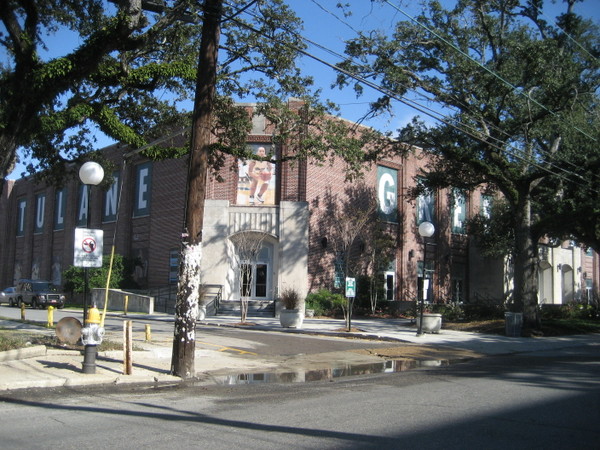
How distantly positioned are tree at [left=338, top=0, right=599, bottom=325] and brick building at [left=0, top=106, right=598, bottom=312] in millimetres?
4527

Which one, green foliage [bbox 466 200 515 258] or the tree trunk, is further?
green foliage [bbox 466 200 515 258]

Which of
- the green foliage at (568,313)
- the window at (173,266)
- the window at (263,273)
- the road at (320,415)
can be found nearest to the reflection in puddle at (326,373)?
the road at (320,415)

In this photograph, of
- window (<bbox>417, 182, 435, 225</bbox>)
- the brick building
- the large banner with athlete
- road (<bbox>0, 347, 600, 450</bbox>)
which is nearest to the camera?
road (<bbox>0, 347, 600, 450</bbox>)

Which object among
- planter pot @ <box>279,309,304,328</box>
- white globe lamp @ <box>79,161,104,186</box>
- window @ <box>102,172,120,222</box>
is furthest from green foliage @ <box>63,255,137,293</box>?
white globe lamp @ <box>79,161,104,186</box>

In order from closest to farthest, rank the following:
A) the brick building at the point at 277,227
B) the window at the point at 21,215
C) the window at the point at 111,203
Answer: the brick building at the point at 277,227 → the window at the point at 111,203 → the window at the point at 21,215

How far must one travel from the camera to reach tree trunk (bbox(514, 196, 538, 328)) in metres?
23.0

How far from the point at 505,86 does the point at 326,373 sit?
1432 centimetres

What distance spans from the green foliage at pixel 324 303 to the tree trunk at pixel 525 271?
907cm

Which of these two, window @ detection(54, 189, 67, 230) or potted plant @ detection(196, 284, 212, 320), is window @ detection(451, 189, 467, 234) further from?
window @ detection(54, 189, 67, 230)

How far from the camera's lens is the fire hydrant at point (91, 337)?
988cm

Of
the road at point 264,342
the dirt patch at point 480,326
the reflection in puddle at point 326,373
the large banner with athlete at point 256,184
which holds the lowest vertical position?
the reflection in puddle at point 326,373

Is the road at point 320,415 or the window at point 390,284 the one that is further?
the window at point 390,284

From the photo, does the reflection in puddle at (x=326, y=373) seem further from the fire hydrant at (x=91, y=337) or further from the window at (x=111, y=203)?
the window at (x=111, y=203)

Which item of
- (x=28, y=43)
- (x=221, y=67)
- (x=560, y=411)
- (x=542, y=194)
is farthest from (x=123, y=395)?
(x=542, y=194)
